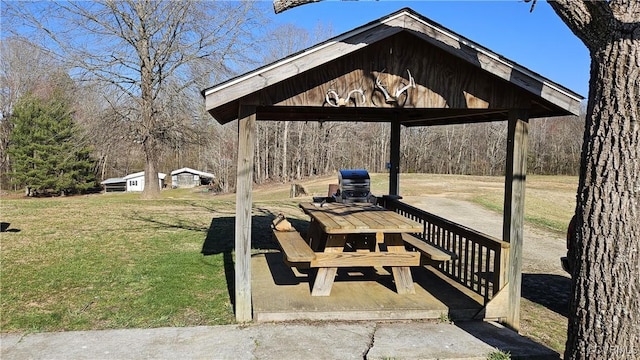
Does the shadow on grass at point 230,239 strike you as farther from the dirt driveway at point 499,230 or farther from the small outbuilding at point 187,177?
the small outbuilding at point 187,177

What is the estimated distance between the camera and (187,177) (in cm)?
4638

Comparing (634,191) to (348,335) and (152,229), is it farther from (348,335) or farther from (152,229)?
(152,229)

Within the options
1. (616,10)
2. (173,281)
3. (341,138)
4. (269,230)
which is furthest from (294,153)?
(616,10)

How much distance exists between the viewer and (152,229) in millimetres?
9500

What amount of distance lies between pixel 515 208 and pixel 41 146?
35.3 m

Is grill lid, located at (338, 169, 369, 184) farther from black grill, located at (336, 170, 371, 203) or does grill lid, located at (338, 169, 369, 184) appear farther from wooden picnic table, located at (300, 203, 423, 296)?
wooden picnic table, located at (300, 203, 423, 296)

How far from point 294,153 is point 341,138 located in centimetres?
399

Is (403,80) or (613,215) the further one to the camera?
(403,80)

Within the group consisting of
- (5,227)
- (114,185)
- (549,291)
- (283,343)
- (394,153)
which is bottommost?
(114,185)

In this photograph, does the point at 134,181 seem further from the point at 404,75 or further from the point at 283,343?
the point at 283,343

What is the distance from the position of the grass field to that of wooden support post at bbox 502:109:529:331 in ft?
1.33

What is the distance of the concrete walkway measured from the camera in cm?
373

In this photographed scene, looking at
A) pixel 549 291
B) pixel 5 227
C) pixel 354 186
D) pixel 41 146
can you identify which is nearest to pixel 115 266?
pixel 354 186

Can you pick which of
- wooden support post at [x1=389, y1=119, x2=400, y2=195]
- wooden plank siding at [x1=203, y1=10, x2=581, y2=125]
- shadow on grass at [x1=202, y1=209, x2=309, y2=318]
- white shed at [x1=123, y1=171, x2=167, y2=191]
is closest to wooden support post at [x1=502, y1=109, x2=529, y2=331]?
wooden plank siding at [x1=203, y1=10, x2=581, y2=125]
